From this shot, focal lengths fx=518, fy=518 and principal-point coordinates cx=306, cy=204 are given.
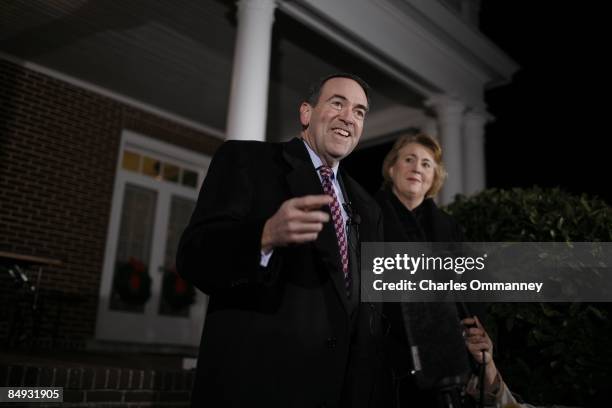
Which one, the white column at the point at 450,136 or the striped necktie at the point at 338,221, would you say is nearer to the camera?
the striped necktie at the point at 338,221

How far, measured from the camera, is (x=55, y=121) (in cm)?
800

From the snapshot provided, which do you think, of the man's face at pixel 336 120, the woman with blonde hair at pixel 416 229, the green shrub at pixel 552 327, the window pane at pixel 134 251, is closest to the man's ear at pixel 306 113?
the man's face at pixel 336 120

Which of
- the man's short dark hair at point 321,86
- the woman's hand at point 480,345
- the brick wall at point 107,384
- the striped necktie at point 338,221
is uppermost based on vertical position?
the man's short dark hair at point 321,86

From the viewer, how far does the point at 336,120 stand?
167 cm

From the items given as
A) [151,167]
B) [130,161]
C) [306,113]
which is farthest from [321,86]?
[151,167]

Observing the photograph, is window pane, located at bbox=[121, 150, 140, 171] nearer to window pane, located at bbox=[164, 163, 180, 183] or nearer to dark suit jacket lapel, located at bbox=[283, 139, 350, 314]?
window pane, located at bbox=[164, 163, 180, 183]

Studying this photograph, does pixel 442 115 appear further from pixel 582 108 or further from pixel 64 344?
pixel 64 344

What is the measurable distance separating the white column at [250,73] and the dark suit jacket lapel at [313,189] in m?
3.43

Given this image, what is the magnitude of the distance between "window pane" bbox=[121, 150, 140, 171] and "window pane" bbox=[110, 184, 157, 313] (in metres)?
0.33

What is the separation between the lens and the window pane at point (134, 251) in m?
8.20

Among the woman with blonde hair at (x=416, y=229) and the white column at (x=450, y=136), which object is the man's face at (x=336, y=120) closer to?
the woman with blonde hair at (x=416, y=229)

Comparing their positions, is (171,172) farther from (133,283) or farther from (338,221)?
(338,221)

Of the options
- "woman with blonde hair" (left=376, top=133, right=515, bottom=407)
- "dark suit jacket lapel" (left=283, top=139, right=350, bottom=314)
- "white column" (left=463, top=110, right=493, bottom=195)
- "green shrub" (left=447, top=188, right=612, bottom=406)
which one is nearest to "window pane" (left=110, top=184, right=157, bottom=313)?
"white column" (left=463, top=110, right=493, bottom=195)

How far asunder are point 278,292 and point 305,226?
1.21ft
